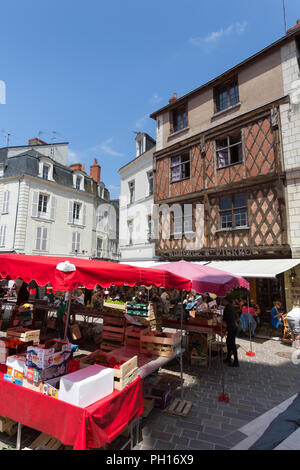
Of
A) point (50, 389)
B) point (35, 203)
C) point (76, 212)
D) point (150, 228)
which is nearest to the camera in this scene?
point (50, 389)

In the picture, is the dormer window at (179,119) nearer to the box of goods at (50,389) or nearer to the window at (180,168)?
the window at (180,168)

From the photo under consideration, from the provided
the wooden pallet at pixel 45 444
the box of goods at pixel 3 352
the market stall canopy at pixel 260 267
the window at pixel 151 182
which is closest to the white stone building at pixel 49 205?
the window at pixel 151 182

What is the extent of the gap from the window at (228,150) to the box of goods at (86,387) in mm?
11206

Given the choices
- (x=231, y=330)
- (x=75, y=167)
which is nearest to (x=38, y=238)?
(x=75, y=167)

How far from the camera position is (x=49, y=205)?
69.8ft

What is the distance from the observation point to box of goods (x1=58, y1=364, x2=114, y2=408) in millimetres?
2662

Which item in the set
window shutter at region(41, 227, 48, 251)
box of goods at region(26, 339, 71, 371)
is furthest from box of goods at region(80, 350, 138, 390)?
window shutter at region(41, 227, 48, 251)

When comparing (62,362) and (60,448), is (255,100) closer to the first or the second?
(62,362)

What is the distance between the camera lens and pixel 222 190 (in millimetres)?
12031

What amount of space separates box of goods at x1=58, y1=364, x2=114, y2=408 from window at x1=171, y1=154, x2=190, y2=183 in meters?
12.3

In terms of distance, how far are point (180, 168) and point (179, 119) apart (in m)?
3.18

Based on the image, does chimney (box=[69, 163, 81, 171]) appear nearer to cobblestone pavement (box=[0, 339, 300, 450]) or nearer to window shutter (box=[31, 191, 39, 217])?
window shutter (box=[31, 191, 39, 217])

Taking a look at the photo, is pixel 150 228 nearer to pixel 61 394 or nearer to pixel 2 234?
pixel 2 234

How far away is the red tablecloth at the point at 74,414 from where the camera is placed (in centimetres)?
258
